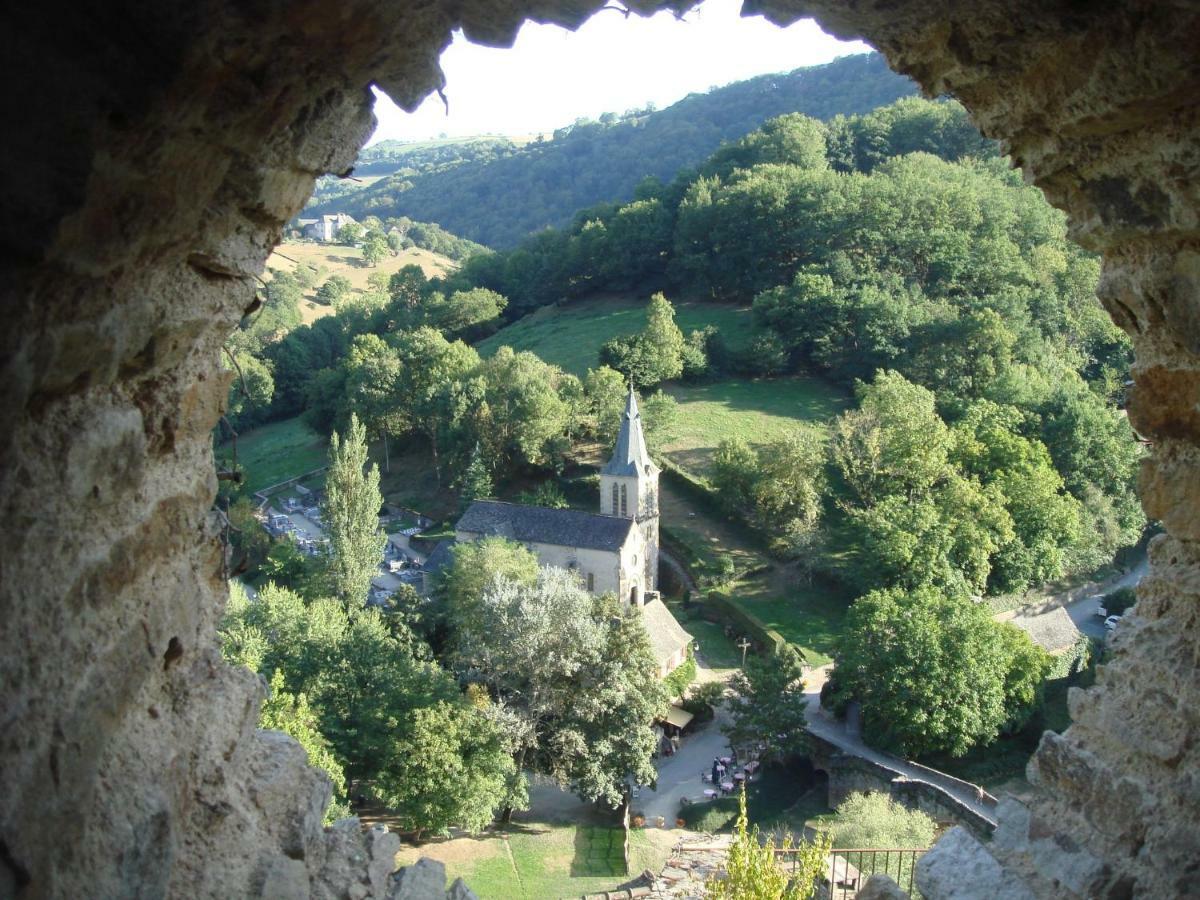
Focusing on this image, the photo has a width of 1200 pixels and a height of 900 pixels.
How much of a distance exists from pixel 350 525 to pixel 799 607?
1525 cm

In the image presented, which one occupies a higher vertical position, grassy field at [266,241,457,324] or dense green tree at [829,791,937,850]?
grassy field at [266,241,457,324]

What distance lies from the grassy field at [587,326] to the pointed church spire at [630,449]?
1267 cm

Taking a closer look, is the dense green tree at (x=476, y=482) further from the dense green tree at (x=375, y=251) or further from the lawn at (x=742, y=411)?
the dense green tree at (x=375, y=251)

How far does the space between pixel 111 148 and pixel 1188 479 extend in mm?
4328

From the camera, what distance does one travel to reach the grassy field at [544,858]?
20.4 meters

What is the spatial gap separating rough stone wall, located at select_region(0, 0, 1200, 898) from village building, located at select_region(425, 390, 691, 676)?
28.4m

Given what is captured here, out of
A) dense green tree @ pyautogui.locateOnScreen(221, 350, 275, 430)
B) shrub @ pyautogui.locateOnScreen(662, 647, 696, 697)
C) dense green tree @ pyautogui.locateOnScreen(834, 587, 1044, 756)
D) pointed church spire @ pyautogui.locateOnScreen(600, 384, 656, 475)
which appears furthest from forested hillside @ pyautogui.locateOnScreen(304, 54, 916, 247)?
dense green tree @ pyautogui.locateOnScreen(834, 587, 1044, 756)

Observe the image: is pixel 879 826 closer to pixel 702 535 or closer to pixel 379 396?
pixel 702 535

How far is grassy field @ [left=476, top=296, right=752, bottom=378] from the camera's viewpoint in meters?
52.0

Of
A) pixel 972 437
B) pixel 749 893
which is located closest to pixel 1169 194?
pixel 749 893

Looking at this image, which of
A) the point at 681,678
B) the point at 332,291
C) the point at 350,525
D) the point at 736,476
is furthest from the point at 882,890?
the point at 332,291

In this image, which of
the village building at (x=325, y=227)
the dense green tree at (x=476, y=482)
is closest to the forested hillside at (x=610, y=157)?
the village building at (x=325, y=227)

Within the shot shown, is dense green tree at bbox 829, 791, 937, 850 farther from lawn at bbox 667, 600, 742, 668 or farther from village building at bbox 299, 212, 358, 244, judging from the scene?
village building at bbox 299, 212, 358, 244

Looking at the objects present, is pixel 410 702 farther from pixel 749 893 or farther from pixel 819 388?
pixel 819 388
